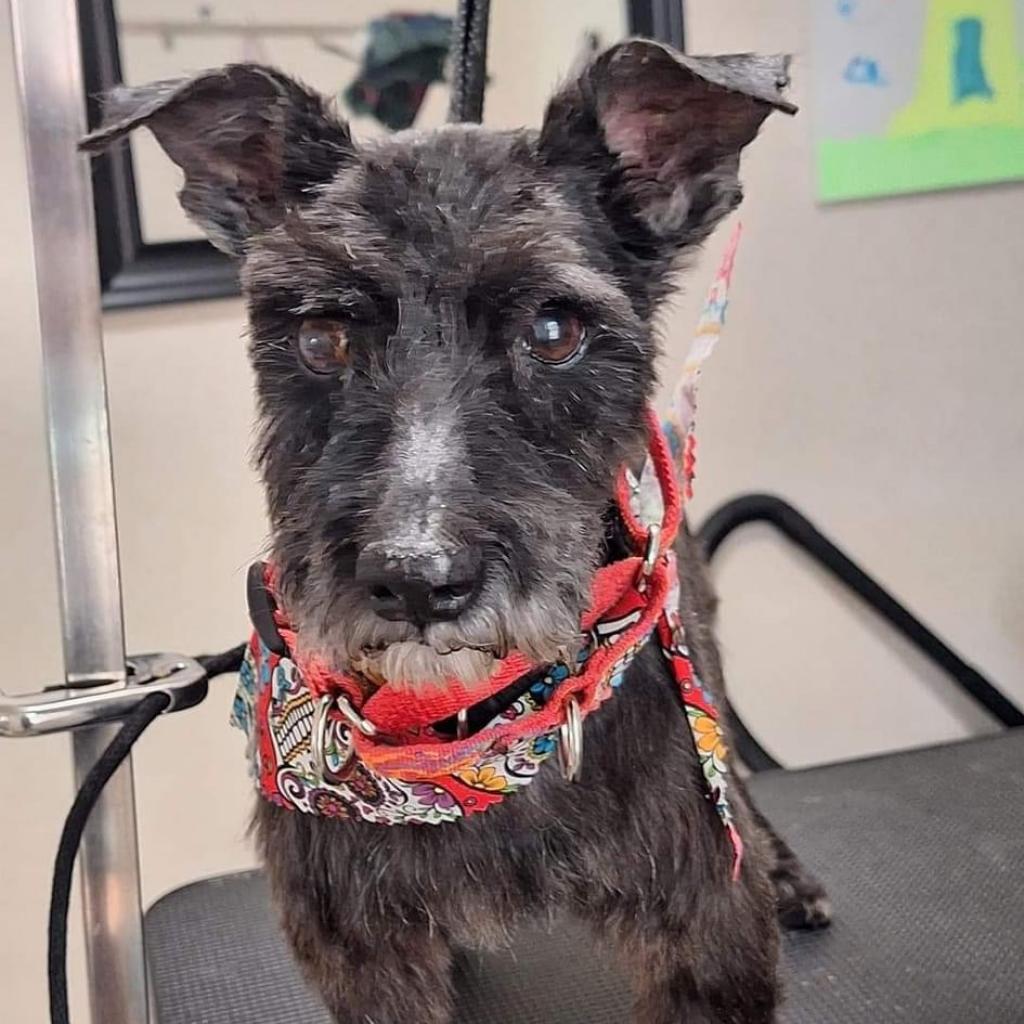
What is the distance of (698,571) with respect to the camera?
138 centimetres

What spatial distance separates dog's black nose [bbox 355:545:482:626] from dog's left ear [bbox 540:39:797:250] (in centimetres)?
33

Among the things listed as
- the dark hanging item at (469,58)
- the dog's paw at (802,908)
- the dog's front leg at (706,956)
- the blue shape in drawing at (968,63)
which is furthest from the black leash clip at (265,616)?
the blue shape in drawing at (968,63)

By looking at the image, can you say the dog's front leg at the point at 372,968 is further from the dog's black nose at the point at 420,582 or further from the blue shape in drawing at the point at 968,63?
the blue shape in drawing at the point at 968,63

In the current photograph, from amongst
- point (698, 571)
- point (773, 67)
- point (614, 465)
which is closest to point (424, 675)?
point (614, 465)

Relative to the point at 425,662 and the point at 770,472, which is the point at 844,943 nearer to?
the point at 425,662

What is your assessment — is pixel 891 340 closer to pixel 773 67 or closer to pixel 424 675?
pixel 773 67

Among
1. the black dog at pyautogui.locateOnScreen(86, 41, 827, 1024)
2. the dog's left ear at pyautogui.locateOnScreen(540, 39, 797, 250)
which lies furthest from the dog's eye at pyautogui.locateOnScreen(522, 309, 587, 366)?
the dog's left ear at pyautogui.locateOnScreen(540, 39, 797, 250)

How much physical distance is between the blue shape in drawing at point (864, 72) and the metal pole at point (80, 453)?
1418mm

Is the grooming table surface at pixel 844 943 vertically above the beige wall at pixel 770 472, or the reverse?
the beige wall at pixel 770 472

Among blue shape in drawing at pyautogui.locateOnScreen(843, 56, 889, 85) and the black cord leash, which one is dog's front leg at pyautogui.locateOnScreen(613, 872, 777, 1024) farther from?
blue shape in drawing at pyautogui.locateOnScreen(843, 56, 889, 85)

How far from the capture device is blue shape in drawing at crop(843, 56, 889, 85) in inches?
77.1

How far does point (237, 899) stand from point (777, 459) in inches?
44.5

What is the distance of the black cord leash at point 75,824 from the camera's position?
0.96 metres

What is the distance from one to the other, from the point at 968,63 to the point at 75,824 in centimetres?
181
